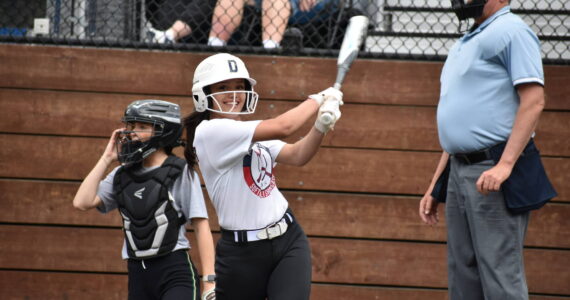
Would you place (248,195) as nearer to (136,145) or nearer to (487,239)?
(136,145)

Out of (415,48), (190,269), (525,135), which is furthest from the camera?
(415,48)

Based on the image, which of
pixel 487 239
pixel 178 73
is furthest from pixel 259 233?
pixel 178 73

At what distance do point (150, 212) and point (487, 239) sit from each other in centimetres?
172

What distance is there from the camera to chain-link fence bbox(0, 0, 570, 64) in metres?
6.00

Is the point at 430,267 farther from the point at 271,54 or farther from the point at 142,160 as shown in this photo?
the point at 142,160

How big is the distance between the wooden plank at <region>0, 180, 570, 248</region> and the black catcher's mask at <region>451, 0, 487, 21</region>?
2.01m

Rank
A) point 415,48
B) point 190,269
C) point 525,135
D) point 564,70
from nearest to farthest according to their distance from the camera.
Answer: point 525,135, point 190,269, point 564,70, point 415,48

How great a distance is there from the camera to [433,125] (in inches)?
230

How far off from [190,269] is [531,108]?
1887 millimetres

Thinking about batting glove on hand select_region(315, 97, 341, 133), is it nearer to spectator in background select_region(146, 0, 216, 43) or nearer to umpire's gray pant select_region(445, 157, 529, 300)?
umpire's gray pant select_region(445, 157, 529, 300)

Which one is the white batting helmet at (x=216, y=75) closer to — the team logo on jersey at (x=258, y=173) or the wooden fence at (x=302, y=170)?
the team logo on jersey at (x=258, y=173)

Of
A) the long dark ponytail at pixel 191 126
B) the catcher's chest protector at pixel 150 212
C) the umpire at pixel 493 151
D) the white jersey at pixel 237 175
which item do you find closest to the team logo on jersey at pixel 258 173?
the white jersey at pixel 237 175

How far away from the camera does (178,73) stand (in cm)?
593

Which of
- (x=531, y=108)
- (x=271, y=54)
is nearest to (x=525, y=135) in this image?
(x=531, y=108)
